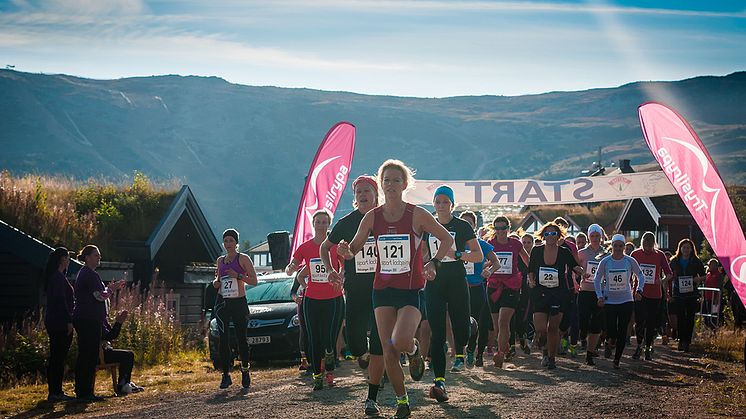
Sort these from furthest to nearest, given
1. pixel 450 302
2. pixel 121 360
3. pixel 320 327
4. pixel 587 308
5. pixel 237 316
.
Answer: pixel 587 308 → pixel 121 360 → pixel 237 316 → pixel 320 327 → pixel 450 302

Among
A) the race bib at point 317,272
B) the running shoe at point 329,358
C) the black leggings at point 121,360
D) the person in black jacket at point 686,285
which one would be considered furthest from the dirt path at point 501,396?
the person in black jacket at point 686,285

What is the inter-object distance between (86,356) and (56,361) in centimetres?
35

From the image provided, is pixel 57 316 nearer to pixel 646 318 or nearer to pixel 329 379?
pixel 329 379

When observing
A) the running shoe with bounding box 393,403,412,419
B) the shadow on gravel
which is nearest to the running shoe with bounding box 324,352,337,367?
the shadow on gravel

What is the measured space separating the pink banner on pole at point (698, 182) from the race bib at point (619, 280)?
1.34 m

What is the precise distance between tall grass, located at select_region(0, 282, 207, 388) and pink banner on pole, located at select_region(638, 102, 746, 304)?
30.2 ft

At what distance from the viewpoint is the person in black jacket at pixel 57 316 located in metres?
12.7

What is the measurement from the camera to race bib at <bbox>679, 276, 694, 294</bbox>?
1942cm

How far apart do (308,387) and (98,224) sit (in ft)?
41.6

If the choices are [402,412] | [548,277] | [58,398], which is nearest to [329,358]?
[58,398]

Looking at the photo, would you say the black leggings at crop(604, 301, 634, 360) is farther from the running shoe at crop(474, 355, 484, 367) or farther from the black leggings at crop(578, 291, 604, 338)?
the running shoe at crop(474, 355, 484, 367)

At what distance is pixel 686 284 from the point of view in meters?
19.5

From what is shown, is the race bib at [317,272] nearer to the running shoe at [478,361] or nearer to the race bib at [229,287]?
the race bib at [229,287]

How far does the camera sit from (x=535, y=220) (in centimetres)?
8462
